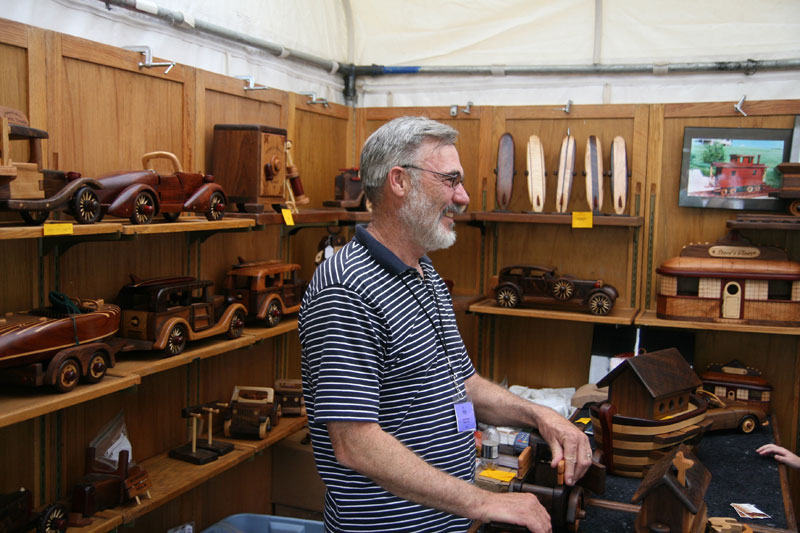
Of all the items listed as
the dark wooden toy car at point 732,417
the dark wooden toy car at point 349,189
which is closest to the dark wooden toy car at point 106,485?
the dark wooden toy car at point 349,189

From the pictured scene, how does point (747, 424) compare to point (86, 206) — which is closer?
point (86, 206)

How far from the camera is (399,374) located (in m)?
1.69

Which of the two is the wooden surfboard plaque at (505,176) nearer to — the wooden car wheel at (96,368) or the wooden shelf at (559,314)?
the wooden shelf at (559,314)

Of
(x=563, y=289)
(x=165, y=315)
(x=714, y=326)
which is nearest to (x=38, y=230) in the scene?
(x=165, y=315)

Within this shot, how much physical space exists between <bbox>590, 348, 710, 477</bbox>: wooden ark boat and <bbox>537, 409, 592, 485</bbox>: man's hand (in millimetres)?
636

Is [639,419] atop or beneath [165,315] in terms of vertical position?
beneath

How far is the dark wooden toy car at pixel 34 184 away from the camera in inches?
83.8

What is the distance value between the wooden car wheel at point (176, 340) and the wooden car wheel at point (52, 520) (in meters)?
0.67

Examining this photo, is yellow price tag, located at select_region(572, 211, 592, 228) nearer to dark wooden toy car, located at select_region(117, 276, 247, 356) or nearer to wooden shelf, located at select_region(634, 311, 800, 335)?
wooden shelf, located at select_region(634, 311, 800, 335)

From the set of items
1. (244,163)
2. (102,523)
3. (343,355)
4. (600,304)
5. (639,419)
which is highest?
(244,163)

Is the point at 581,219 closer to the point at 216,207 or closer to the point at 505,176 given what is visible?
the point at 505,176

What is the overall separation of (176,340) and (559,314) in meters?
2.06

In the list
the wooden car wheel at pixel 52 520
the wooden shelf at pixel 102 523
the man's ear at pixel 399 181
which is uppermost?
the man's ear at pixel 399 181

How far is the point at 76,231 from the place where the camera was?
7.68 ft
